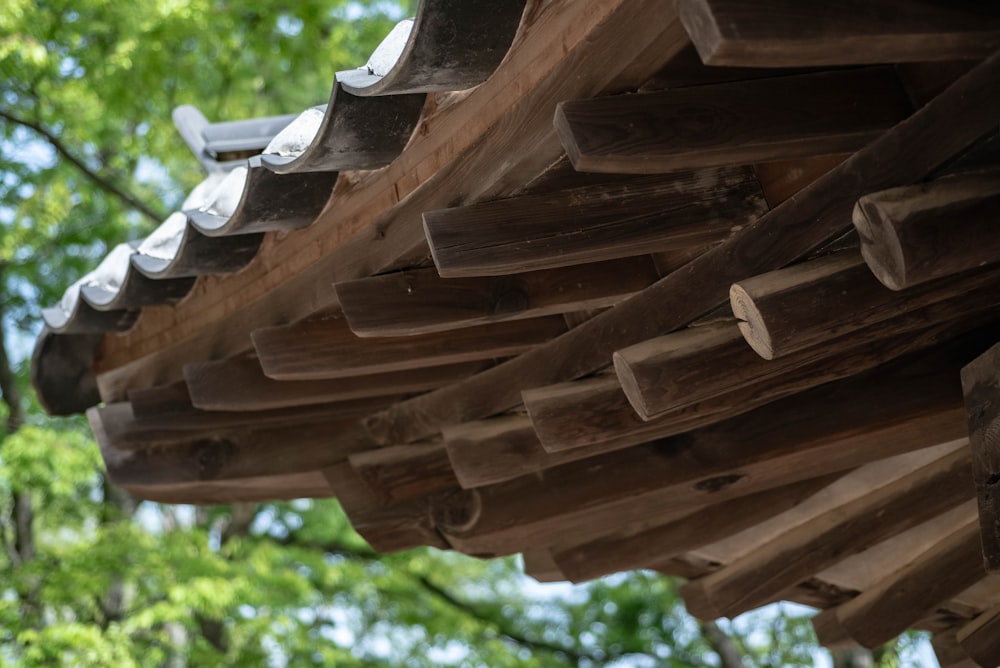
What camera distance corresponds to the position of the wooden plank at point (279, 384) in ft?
8.94

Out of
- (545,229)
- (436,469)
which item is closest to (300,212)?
(545,229)

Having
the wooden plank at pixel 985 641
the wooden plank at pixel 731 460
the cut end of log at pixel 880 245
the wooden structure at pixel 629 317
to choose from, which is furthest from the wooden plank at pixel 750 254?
the wooden plank at pixel 985 641

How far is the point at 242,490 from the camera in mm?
3219

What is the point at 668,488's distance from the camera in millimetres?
2459

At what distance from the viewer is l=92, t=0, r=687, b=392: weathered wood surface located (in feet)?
5.29

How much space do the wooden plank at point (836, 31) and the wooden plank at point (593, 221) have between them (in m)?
0.51

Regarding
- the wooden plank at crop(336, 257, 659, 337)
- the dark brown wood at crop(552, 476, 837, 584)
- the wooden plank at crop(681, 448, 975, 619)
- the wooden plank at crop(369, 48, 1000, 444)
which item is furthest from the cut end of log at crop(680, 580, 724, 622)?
the wooden plank at crop(336, 257, 659, 337)

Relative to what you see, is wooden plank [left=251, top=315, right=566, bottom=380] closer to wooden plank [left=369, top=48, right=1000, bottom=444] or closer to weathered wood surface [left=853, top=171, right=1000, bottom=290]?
wooden plank [left=369, top=48, right=1000, bottom=444]

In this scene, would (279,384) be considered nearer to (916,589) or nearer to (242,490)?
(242,490)

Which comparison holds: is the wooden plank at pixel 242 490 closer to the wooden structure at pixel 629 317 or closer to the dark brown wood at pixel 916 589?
the wooden structure at pixel 629 317

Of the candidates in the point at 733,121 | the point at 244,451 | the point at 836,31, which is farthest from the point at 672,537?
the point at 836,31

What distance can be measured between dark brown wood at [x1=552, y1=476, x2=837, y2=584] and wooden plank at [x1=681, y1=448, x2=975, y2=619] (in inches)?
4.8

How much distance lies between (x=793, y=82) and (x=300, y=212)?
3.41 feet

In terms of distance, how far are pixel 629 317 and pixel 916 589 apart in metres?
1.25
